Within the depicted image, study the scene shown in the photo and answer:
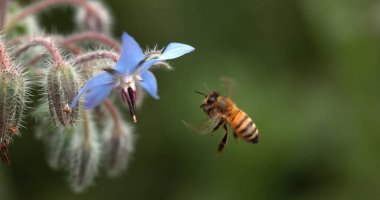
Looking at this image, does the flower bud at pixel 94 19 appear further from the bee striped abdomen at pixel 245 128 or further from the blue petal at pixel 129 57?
the blue petal at pixel 129 57

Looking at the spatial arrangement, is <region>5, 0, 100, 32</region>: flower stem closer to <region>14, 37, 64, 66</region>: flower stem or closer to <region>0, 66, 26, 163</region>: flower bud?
<region>14, 37, 64, 66</region>: flower stem

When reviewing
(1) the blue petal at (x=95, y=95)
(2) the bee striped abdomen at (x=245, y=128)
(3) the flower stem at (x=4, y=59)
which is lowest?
(1) the blue petal at (x=95, y=95)

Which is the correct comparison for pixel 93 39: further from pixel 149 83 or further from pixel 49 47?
pixel 149 83

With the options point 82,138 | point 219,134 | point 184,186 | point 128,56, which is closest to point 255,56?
point 219,134

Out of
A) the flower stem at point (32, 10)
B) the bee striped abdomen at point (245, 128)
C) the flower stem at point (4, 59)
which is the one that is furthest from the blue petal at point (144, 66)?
the flower stem at point (32, 10)

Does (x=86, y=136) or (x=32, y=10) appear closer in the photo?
(x=86, y=136)

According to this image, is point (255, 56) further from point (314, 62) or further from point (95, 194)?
point (95, 194)

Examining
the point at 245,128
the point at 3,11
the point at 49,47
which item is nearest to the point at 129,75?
the point at 49,47
